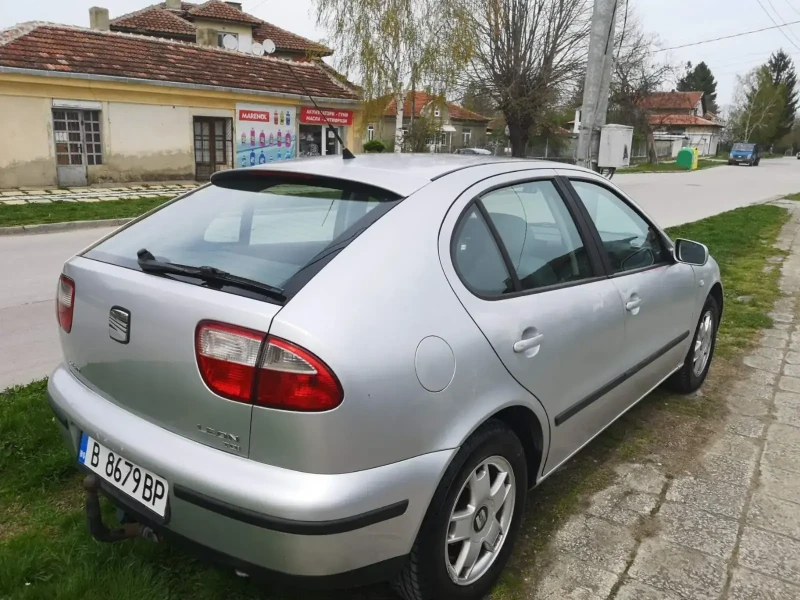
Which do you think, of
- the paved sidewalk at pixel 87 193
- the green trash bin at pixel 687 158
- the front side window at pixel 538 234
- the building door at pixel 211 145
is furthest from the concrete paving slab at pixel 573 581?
the green trash bin at pixel 687 158

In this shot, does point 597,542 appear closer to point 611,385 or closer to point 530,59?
point 611,385

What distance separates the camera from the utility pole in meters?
7.50

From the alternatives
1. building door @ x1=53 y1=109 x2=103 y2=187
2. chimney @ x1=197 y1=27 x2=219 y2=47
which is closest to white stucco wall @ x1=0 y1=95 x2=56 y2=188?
building door @ x1=53 y1=109 x2=103 y2=187

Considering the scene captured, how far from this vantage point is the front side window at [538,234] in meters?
2.63

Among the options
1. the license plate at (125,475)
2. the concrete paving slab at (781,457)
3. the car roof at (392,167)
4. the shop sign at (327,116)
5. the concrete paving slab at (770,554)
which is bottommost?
the concrete paving slab at (781,457)

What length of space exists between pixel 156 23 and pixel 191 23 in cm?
269

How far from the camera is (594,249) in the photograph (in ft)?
10.2

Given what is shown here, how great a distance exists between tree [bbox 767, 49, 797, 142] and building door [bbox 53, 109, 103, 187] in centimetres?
8482

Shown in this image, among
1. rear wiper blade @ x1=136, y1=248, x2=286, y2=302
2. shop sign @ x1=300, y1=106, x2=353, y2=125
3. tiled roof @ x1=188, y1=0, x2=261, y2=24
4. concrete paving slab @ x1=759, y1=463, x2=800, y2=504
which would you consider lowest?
concrete paving slab @ x1=759, y1=463, x2=800, y2=504

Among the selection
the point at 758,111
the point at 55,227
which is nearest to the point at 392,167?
the point at 55,227

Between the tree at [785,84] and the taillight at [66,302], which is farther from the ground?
the tree at [785,84]

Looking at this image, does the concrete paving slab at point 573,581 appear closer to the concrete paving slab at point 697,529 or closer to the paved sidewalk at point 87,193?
the concrete paving slab at point 697,529

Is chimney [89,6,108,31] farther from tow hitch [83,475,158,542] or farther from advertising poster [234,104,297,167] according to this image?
tow hitch [83,475,158,542]

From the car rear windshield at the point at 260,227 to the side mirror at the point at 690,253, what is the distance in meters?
2.22
